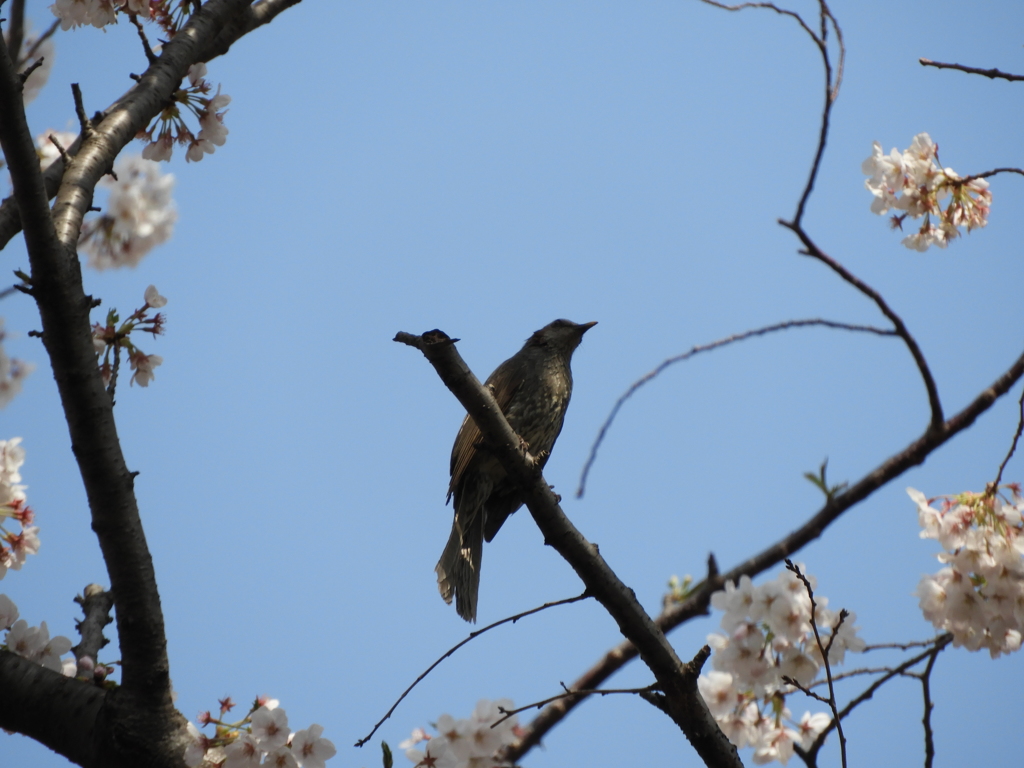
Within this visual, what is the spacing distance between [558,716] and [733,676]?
3.72 ft

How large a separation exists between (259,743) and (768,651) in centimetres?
184

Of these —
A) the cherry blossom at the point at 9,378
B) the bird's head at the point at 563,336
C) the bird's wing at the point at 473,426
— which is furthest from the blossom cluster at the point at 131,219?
the bird's head at the point at 563,336

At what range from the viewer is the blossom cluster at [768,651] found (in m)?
3.12

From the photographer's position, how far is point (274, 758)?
105 inches

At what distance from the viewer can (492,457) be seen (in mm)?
4246

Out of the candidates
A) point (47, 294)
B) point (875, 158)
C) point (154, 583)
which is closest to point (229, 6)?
point (47, 294)

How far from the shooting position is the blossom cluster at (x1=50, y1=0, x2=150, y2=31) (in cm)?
332

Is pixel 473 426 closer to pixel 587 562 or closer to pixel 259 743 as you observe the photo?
pixel 587 562

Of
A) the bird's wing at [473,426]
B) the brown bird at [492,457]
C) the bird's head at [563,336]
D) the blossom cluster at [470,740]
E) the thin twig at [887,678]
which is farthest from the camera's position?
the bird's head at [563,336]

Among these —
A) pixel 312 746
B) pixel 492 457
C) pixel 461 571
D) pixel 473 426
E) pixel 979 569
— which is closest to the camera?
pixel 312 746

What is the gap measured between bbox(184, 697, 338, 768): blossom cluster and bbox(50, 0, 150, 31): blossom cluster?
2.63 metres

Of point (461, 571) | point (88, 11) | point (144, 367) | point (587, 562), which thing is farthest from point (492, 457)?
point (88, 11)

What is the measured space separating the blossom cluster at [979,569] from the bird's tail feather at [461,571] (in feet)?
6.92

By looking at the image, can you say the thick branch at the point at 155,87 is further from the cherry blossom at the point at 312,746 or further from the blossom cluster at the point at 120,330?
the cherry blossom at the point at 312,746
